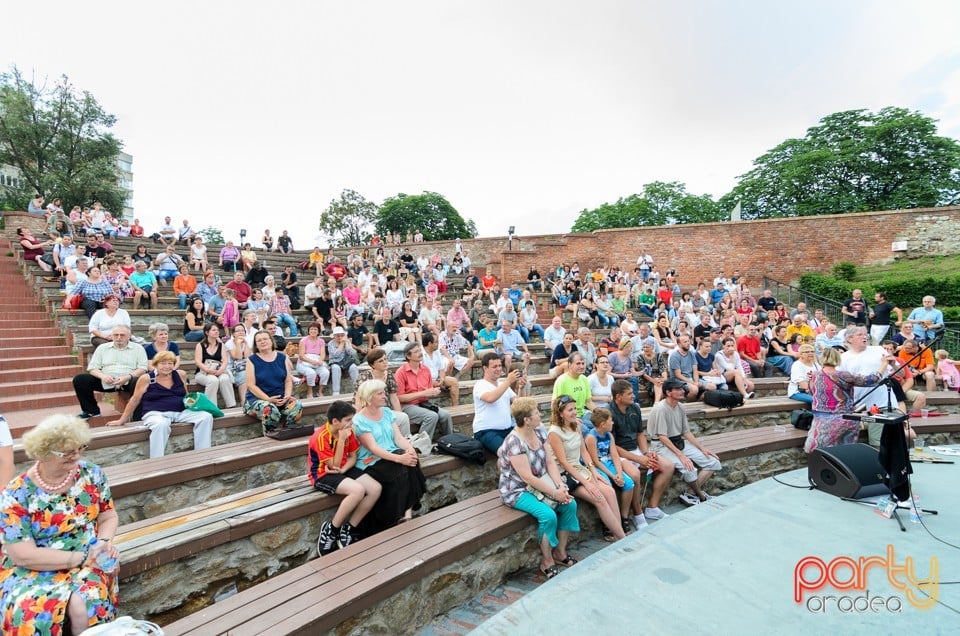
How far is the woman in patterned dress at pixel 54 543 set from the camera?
228cm

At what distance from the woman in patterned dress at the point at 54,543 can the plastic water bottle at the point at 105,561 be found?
12 mm

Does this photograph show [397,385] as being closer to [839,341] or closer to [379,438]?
[379,438]

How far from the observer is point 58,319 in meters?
7.78

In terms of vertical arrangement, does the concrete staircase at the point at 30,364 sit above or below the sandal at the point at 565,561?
above

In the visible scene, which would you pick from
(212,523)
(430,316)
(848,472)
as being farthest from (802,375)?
(212,523)

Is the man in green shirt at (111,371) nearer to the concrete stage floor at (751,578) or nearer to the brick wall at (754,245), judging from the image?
the concrete stage floor at (751,578)

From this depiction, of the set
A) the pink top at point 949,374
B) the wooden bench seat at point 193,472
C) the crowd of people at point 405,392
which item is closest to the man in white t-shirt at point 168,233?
the crowd of people at point 405,392

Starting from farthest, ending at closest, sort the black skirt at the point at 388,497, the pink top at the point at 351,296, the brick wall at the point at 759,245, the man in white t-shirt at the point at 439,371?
the brick wall at the point at 759,245, the pink top at the point at 351,296, the man in white t-shirt at the point at 439,371, the black skirt at the point at 388,497

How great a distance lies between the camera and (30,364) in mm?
6770

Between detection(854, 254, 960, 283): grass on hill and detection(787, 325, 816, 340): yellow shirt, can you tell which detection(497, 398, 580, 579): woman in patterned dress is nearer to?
detection(787, 325, 816, 340): yellow shirt

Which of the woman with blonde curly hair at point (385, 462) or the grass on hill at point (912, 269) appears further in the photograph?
the grass on hill at point (912, 269)

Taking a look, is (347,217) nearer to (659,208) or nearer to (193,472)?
(659,208)

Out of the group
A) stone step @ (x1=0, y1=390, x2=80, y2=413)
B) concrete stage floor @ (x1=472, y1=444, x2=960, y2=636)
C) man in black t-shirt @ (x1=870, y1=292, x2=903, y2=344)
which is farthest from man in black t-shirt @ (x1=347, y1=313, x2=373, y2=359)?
man in black t-shirt @ (x1=870, y1=292, x2=903, y2=344)

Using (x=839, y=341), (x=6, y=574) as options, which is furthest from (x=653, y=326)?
(x=6, y=574)
